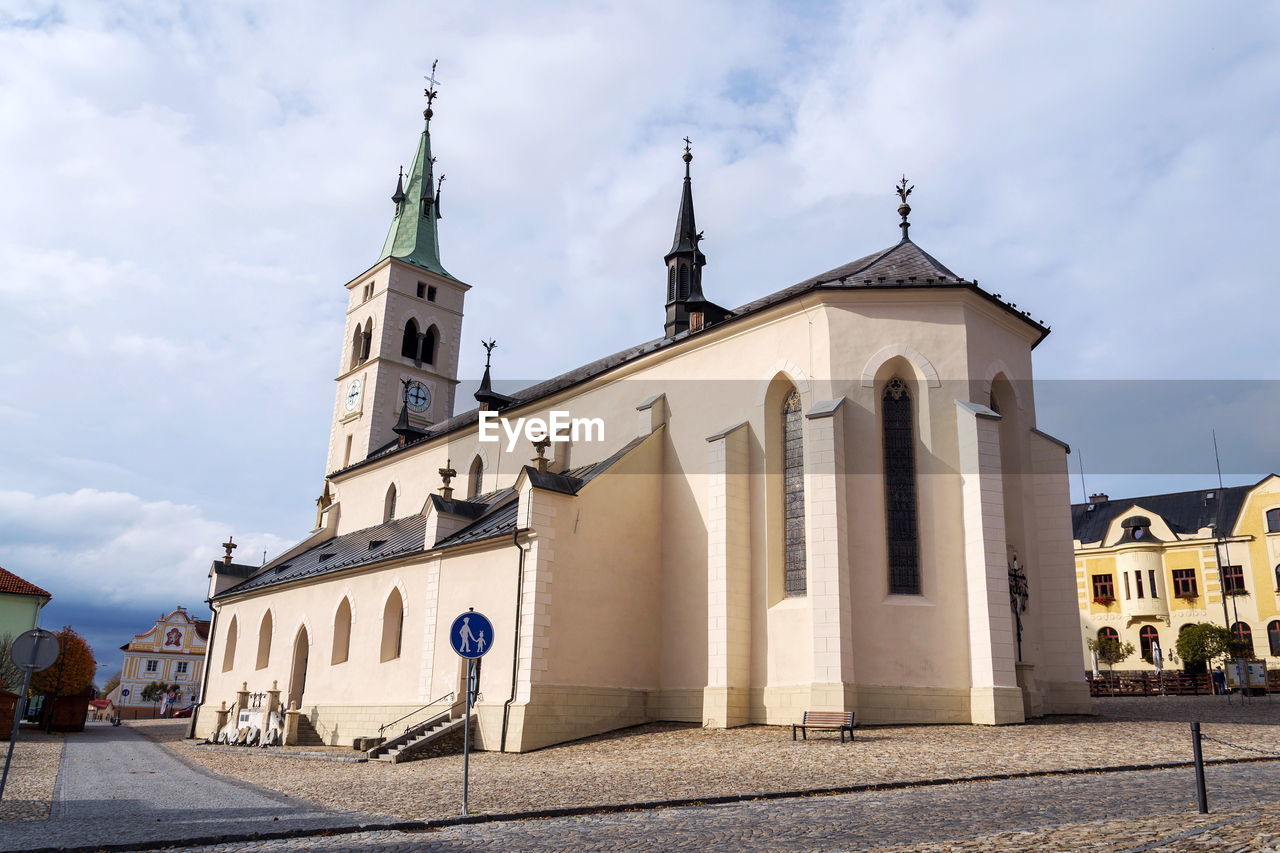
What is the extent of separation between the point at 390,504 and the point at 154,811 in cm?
2774

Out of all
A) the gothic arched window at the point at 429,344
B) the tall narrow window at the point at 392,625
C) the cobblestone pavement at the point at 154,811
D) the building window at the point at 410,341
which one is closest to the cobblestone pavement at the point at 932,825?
the cobblestone pavement at the point at 154,811

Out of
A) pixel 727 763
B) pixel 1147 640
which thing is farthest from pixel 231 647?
pixel 1147 640

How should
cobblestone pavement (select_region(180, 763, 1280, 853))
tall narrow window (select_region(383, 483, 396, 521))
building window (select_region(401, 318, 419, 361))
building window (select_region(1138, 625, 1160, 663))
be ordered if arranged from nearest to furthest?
cobblestone pavement (select_region(180, 763, 1280, 853)) < tall narrow window (select_region(383, 483, 396, 521)) < building window (select_region(401, 318, 419, 361)) < building window (select_region(1138, 625, 1160, 663))

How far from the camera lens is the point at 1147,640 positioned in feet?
181

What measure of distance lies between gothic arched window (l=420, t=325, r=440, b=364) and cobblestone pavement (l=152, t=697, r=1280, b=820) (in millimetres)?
29123

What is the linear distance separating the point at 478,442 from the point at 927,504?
58.1 feet

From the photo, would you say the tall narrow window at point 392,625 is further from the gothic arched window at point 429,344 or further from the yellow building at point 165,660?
the yellow building at point 165,660

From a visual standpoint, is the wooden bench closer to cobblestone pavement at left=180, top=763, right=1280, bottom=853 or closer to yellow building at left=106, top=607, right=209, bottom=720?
cobblestone pavement at left=180, top=763, right=1280, bottom=853

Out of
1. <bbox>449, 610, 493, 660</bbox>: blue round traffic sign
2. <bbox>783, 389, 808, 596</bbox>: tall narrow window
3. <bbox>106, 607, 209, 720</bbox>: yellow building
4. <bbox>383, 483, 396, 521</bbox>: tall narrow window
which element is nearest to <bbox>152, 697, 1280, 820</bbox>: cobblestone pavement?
<bbox>449, 610, 493, 660</bbox>: blue round traffic sign

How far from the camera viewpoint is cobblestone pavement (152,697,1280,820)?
40.4ft

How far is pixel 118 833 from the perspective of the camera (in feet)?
32.0

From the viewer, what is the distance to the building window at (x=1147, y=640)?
54.6 metres

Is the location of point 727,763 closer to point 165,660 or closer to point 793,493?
point 793,493

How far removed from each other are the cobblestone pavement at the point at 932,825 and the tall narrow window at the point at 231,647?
30201 millimetres
